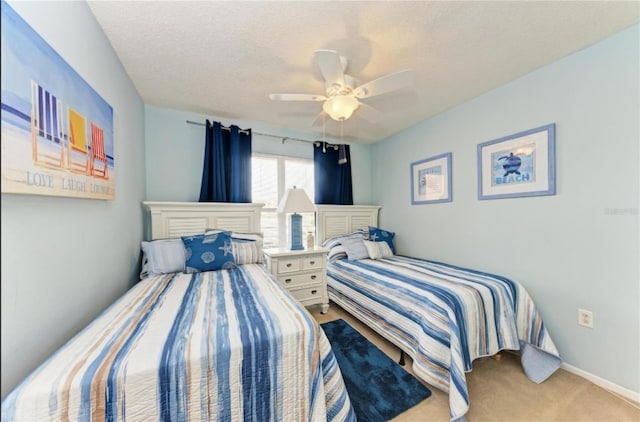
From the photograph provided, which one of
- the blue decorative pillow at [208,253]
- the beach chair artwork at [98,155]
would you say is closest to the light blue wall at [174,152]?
the blue decorative pillow at [208,253]

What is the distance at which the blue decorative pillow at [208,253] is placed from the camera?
1912 mm

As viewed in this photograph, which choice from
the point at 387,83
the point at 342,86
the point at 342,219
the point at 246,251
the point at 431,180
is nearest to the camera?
the point at 387,83

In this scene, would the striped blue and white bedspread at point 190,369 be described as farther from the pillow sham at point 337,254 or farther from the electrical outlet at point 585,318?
the electrical outlet at point 585,318

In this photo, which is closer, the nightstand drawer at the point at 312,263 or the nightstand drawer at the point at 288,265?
the nightstand drawer at the point at 288,265

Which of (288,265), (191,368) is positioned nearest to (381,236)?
(288,265)

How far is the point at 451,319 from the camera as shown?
141 cm

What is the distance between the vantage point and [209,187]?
256cm

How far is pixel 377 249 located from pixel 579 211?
1733 mm

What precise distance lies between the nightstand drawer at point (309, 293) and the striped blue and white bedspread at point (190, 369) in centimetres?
128

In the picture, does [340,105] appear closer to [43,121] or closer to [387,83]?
[387,83]

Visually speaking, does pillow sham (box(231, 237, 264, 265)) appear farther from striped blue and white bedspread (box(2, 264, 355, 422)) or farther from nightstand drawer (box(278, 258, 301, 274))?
striped blue and white bedspread (box(2, 264, 355, 422))

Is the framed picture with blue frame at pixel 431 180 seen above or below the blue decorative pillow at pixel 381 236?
above

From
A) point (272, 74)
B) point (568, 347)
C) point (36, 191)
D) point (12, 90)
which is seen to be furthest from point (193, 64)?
point (568, 347)

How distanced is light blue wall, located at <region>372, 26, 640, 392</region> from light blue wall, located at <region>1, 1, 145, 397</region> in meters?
2.98
